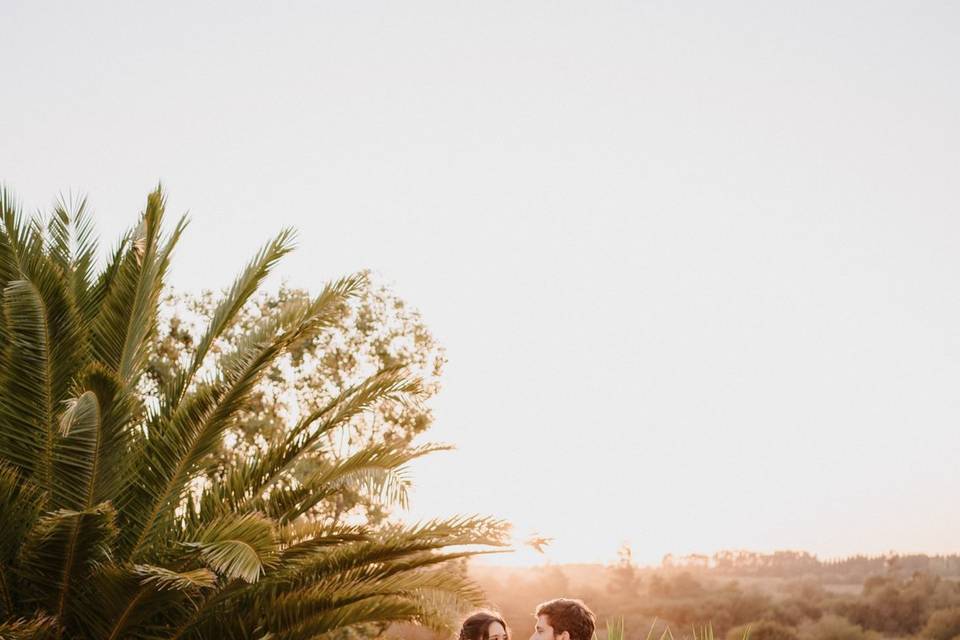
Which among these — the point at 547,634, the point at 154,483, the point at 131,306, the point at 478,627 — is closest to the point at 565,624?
the point at 547,634

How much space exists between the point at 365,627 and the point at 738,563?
43.2m

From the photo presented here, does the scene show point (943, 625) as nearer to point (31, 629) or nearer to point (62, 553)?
point (62, 553)

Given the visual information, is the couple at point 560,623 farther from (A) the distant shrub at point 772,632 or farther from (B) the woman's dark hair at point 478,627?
(A) the distant shrub at point 772,632

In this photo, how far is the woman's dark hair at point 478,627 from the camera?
270 inches

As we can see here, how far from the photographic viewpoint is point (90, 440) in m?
7.49

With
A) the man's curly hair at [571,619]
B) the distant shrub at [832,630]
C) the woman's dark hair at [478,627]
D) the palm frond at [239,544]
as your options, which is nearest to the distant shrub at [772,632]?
the distant shrub at [832,630]

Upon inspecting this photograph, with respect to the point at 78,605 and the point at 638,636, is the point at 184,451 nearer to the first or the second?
the point at 78,605

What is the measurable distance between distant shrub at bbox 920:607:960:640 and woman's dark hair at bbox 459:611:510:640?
31.8m

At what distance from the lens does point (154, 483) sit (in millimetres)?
8414

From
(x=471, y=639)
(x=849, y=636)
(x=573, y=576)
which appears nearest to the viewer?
(x=471, y=639)

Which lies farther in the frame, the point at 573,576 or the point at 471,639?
the point at 573,576

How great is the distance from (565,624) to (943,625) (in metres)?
32.3

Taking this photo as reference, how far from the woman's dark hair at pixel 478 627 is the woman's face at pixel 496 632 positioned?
1cm

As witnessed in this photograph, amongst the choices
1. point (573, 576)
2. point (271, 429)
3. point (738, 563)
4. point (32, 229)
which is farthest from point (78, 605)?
point (738, 563)
